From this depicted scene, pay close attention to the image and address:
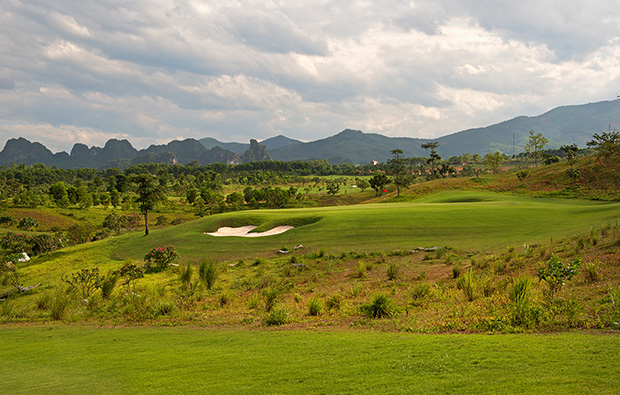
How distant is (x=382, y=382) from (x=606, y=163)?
77.8m

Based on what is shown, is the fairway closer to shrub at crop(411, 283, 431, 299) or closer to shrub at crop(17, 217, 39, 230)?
shrub at crop(411, 283, 431, 299)

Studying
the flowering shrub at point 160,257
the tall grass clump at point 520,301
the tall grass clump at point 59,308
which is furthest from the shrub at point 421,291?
the flowering shrub at point 160,257

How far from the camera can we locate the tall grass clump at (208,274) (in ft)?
60.6

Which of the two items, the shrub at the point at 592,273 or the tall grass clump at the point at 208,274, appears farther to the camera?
the tall grass clump at the point at 208,274

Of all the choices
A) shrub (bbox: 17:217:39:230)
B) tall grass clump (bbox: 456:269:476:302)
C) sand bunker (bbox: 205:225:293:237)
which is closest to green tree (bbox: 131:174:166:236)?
sand bunker (bbox: 205:225:293:237)

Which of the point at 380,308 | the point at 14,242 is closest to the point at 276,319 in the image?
the point at 380,308

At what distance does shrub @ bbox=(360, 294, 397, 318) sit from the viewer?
11.1m

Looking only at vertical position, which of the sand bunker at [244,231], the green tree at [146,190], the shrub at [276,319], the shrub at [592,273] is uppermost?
the green tree at [146,190]

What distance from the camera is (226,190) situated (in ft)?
481

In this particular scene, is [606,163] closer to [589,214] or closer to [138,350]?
[589,214]

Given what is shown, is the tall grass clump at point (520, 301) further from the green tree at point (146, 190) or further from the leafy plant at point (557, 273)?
the green tree at point (146, 190)

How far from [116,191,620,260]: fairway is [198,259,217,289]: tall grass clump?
262 inches

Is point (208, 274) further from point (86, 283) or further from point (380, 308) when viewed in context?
point (380, 308)

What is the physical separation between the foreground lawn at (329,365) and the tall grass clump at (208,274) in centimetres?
920
